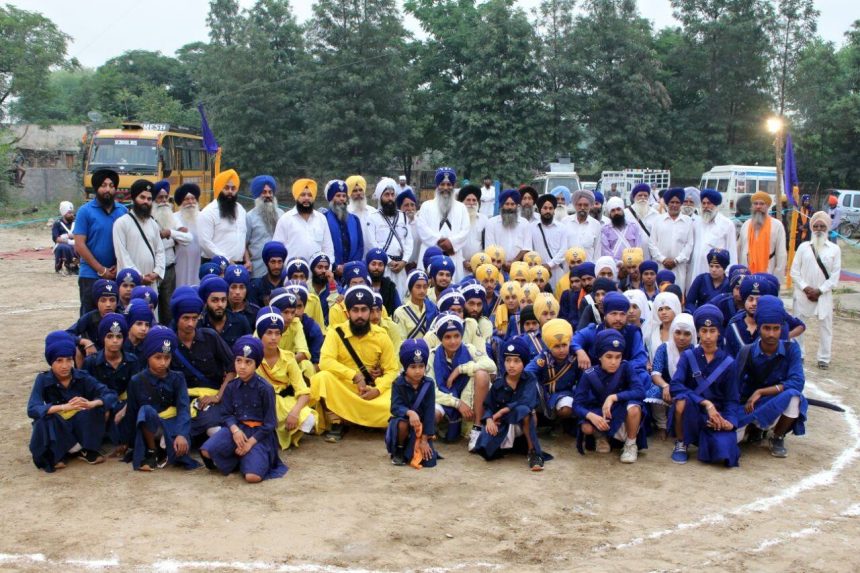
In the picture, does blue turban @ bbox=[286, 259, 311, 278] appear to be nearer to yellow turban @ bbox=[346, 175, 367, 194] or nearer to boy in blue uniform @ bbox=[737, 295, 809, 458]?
yellow turban @ bbox=[346, 175, 367, 194]

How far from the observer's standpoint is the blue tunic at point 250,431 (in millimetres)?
5734

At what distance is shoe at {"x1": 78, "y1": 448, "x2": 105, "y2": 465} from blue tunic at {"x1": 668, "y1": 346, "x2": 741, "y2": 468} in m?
4.10

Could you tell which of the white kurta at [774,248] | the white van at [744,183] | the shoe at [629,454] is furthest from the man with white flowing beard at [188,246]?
the white van at [744,183]

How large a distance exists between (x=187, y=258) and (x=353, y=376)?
2.75m

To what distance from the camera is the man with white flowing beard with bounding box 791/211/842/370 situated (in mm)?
9547

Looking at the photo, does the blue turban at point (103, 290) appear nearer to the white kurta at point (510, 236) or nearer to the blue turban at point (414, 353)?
the blue turban at point (414, 353)

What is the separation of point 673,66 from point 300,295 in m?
34.9

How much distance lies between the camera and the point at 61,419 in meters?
5.78

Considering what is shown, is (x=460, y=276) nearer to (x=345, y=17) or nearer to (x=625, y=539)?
(x=625, y=539)

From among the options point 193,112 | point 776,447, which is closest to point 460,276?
→ point 776,447

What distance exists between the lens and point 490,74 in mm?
32406

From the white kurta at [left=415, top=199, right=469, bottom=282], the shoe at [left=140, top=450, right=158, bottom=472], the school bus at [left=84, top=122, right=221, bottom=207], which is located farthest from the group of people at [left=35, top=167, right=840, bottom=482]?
the school bus at [left=84, top=122, right=221, bottom=207]

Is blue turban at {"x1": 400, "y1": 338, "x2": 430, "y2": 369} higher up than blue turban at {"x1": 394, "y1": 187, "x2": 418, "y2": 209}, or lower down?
lower down

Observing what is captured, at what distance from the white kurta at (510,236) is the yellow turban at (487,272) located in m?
1.54
